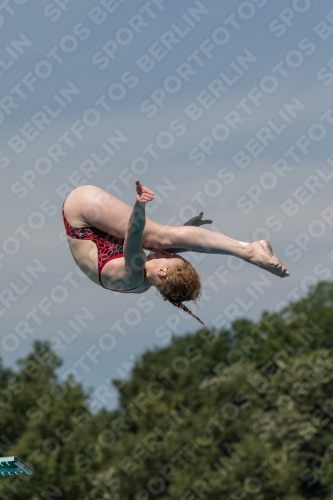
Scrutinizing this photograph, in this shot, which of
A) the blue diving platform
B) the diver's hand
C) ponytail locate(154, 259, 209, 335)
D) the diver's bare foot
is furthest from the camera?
the blue diving platform

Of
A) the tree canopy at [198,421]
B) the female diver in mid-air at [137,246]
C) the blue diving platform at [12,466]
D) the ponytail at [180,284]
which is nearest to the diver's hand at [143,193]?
the female diver in mid-air at [137,246]

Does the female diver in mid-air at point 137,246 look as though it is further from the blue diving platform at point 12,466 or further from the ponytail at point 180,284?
the blue diving platform at point 12,466

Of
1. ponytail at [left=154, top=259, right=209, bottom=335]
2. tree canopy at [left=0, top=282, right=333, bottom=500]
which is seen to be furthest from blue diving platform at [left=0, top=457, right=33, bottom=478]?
tree canopy at [left=0, top=282, right=333, bottom=500]

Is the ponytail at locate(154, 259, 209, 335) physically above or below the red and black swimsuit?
above

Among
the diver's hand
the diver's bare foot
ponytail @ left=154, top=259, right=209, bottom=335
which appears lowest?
ponytail @ left=154, top=259, right=209, bottom=335

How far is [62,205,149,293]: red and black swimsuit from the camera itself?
1113 cm

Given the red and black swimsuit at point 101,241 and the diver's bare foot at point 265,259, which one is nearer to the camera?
the diver's bare foot at point 265,259

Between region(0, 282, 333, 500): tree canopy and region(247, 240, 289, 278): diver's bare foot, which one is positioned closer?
region(247, 240, 289, 278): diver's bare foot

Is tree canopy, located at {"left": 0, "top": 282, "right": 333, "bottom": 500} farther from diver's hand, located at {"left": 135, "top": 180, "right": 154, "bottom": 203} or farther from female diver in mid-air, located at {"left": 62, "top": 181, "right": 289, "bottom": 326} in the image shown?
diver's hand, located at {"left": 135, "top": 180, "right": 154, "bottom": 203}

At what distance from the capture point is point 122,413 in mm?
68625

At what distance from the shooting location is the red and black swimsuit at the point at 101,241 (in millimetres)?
11133

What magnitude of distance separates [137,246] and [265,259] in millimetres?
1304

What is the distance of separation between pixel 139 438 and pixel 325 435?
11.9 metres

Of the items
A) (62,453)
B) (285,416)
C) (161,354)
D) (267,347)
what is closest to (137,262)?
(62,453)
